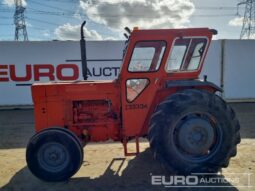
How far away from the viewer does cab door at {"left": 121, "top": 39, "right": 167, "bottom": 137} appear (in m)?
5.02

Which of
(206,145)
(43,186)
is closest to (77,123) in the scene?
(43,186)

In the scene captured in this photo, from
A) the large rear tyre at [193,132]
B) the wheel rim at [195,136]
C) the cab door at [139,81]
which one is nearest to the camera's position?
the large rear tyre at [193,132]

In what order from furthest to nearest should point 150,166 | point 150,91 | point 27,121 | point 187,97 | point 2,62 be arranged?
point 2,62, point 27,121, point 150,166, point 150,91, point 187,97

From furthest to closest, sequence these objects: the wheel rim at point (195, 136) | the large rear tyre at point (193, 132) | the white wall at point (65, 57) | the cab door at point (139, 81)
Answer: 1. the white wall at point (65, 57)
2. the cab door at point (139, 81)
3. the wheel rim at point (195, 136)
4. the large rear tyre at point (193, 132)

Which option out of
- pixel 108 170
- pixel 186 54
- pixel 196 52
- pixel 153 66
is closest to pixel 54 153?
pixel 108 170

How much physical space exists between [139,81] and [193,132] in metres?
1.27

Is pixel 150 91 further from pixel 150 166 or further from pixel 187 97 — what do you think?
pixel 150 166

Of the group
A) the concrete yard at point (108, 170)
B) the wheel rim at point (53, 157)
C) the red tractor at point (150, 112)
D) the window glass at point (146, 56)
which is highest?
the window glass at point (146, 56)

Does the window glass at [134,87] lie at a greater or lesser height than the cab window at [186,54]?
lesser

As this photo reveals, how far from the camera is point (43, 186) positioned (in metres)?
4.73

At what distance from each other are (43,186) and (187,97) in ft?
9.13

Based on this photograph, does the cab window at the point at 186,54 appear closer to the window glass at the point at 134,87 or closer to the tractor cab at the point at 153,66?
the tractor cab at the point at 153,66

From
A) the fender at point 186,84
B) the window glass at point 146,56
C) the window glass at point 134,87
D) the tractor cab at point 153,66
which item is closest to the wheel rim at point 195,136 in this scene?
the fender at point 186,84

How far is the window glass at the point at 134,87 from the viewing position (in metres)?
5.06
